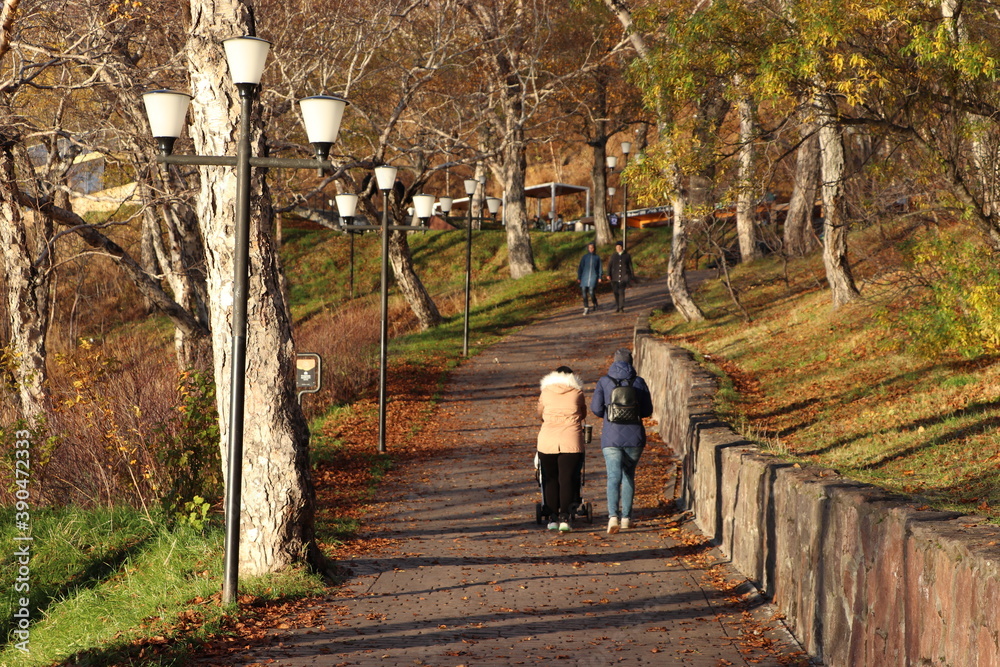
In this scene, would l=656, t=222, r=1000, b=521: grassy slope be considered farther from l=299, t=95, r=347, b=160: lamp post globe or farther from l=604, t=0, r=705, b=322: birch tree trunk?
l=299, t=95, r=347, b=160: lamp post globe

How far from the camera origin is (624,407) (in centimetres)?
988

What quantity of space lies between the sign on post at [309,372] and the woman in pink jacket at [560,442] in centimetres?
233

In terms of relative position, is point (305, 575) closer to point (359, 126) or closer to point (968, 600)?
point (968, 600)

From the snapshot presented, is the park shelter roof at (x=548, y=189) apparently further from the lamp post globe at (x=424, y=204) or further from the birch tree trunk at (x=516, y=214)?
the lamp post globe at (x=424, y=204)

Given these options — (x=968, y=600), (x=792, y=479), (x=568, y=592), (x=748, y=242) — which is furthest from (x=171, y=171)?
(x=748, y=242)

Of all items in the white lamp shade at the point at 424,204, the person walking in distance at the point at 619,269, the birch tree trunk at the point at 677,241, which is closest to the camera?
the white lamp shade at the point at 424,204

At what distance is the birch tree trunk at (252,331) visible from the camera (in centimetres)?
779

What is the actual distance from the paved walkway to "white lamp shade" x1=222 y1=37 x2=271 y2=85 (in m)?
3.79

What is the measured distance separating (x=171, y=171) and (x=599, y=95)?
21.3 m

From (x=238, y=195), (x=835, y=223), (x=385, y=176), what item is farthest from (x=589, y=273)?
(x=238, y=195)

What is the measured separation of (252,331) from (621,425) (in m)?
3.87

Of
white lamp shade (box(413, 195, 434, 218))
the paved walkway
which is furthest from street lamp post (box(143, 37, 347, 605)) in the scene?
white lamp shade (box(413, 195, 434, 218))

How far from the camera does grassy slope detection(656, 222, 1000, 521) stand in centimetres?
962

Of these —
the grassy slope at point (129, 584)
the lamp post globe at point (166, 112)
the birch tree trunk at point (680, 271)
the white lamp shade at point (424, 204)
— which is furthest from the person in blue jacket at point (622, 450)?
the birch tree trunk at point (680, 271)
